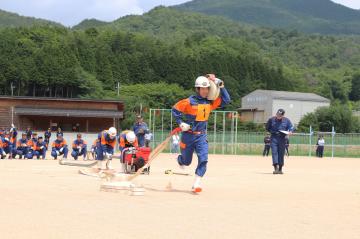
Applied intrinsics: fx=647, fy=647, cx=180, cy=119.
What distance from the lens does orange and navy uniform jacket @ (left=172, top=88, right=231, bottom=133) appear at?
1184 cm

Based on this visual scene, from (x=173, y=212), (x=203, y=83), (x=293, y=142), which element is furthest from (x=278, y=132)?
(x=293, y=142)

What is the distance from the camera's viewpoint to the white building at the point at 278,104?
355 ft

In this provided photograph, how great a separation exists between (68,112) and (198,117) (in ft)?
122

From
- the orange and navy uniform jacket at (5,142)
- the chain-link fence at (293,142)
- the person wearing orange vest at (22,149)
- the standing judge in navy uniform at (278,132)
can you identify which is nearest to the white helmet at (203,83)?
the standing judge in navy uniform at (278,132)

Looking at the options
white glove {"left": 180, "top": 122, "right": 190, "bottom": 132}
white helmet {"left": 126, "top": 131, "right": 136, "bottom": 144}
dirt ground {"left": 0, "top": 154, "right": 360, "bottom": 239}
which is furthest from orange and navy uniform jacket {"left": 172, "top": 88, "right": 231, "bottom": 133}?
white helmet {"left": 126, "top": 131, "right": 136, "bottom": 144}

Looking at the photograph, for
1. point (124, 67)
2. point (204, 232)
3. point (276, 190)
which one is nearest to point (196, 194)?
point (276, 190)

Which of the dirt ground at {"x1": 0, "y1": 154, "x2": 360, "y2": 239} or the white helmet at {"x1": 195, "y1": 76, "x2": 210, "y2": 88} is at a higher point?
the white helmet at {"x1": 195, "y1": 76, "x2": 210, "y2": 88}

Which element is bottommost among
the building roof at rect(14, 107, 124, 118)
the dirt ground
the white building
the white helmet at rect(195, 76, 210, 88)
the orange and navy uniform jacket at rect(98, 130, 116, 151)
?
the dirt ground

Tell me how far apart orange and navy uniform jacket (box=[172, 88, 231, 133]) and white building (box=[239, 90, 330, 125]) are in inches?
3769

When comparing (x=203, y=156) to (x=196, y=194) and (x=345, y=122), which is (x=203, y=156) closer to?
(x=196, y=194)

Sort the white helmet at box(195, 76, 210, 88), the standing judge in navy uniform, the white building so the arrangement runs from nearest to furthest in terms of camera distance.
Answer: the white helmet at box(195, 76, 210, 88) → the standing judge in navy uniform → the white building

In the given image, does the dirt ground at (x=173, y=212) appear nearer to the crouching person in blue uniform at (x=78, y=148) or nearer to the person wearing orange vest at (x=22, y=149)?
the crouching person in blue uniform at (x=78, y=148)

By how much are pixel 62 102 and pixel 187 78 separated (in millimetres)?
72106

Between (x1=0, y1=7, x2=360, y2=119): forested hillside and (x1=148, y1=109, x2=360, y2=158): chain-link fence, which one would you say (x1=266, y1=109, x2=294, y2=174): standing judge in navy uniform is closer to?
(x1=148, y1=109, x2=360, y2=158): chain-link fence
